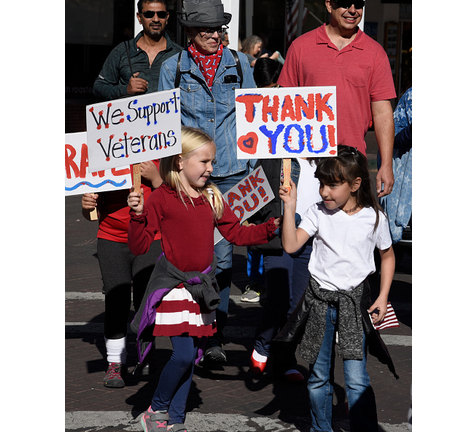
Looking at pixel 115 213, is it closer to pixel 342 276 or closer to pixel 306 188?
pixel 306 188

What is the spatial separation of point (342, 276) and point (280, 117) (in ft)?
2.82

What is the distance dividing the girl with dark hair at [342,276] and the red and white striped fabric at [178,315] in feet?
1.91

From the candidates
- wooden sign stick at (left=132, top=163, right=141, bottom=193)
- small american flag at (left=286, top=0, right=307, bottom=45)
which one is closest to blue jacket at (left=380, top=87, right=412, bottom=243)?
wooden sign stick at (left=132, top=163, right=141, bottom=193)

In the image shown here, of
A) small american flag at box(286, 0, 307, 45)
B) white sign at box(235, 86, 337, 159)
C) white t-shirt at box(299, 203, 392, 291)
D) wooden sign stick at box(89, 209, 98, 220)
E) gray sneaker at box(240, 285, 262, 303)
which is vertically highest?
small american flag at box(286, 0, 307, 45)

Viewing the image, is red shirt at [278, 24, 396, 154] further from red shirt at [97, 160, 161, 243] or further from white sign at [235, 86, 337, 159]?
red shirt at [97, 160, 161, 243]

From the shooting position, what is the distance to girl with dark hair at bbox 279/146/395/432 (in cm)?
386

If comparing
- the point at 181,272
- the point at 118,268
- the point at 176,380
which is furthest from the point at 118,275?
the point at 176,380

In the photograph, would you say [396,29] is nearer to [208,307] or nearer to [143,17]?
[143,17]

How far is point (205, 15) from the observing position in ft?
16.5

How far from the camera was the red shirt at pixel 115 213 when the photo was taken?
4.95m

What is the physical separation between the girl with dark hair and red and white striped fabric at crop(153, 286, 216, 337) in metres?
0.58

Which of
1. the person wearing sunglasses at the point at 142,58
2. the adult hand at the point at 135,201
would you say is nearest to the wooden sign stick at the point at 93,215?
the adult hand at the point at 135,201
